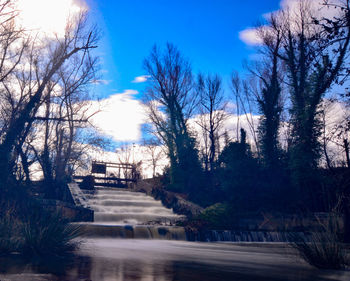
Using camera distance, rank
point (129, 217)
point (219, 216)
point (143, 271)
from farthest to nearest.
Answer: point (219, 216) < point (129, 217) < point (143, 271)

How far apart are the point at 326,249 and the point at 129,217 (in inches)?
544

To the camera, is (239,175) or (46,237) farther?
(239,175)

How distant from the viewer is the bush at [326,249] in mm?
6984

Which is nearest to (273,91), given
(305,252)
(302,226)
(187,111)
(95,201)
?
(187,111)

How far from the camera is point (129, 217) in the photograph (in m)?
19.8

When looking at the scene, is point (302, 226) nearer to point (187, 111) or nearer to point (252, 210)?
point (252, 210)

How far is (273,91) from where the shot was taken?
3120 centimetres

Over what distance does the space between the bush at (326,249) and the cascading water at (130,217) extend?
26.9 feet

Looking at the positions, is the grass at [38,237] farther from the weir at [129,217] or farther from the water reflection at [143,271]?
the weir at [129,217]

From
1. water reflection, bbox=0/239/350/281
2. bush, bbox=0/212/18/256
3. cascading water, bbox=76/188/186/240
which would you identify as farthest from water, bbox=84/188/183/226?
water reflection, bbox=0/239/350/281

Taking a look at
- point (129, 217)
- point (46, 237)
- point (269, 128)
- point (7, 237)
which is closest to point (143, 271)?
point (46, 237)

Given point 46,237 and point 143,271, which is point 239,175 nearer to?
point 46,237

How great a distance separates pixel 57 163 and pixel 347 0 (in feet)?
79.1

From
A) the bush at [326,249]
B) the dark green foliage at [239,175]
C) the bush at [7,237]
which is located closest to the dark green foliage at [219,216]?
the dark green foliage at [239,175]
